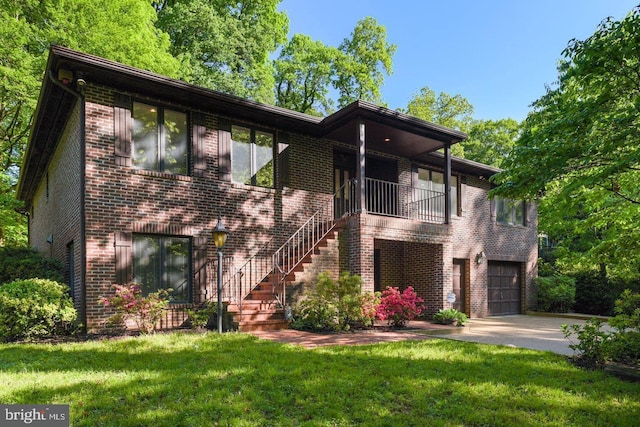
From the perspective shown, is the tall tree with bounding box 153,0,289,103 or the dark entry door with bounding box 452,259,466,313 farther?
the tall tree with bounding box 153,0,289,103

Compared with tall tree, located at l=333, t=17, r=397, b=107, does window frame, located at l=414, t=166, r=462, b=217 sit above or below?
below

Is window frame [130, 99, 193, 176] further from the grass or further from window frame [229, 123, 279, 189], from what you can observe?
the grass

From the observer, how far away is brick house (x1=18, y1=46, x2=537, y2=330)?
850 centimetres

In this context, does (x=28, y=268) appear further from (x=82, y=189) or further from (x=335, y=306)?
(x=335, y=306)

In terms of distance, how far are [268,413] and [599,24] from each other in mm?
6449

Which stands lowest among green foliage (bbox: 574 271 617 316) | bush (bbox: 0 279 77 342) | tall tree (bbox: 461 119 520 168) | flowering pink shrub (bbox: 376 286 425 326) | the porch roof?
green foliage (bbox: 574 271 617 316)

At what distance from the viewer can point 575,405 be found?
4617 millimetres

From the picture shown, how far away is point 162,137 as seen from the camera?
936 cm

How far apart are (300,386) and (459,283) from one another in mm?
11654

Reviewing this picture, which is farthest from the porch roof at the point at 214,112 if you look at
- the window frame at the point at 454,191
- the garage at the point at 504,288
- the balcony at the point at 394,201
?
the garage at the point at 504,288

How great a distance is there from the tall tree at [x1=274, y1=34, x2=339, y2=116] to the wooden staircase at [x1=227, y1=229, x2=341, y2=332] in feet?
59.5

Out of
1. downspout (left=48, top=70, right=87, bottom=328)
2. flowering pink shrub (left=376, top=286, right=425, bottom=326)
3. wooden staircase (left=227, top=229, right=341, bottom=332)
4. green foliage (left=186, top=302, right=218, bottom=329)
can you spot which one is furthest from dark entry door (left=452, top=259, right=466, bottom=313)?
downspout (left=48, top=70, right=87, bottom=328)

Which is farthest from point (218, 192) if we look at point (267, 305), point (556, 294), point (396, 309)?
point (556, 294)

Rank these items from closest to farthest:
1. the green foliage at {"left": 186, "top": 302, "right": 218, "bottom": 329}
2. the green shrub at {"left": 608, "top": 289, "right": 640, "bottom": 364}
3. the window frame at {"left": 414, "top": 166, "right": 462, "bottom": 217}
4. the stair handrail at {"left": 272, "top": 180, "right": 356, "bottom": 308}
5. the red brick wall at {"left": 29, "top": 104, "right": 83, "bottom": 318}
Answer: the green shrub at {"left": 608, "top": 289, "right": 640, "bottom": 364}, the green foliage at {"left": 186, "top": 302, "right": 218, "bottom": 329}, the red brick wall at {"left": 29, "top": 104, "right": 83, "bottom": 318}, the stair handrail at {"left": 272, "top": 180, "right": 356, "bottom": 308}, the window frame at {"left": 414, "top": 166, "right": 462, "bottom": 217}
